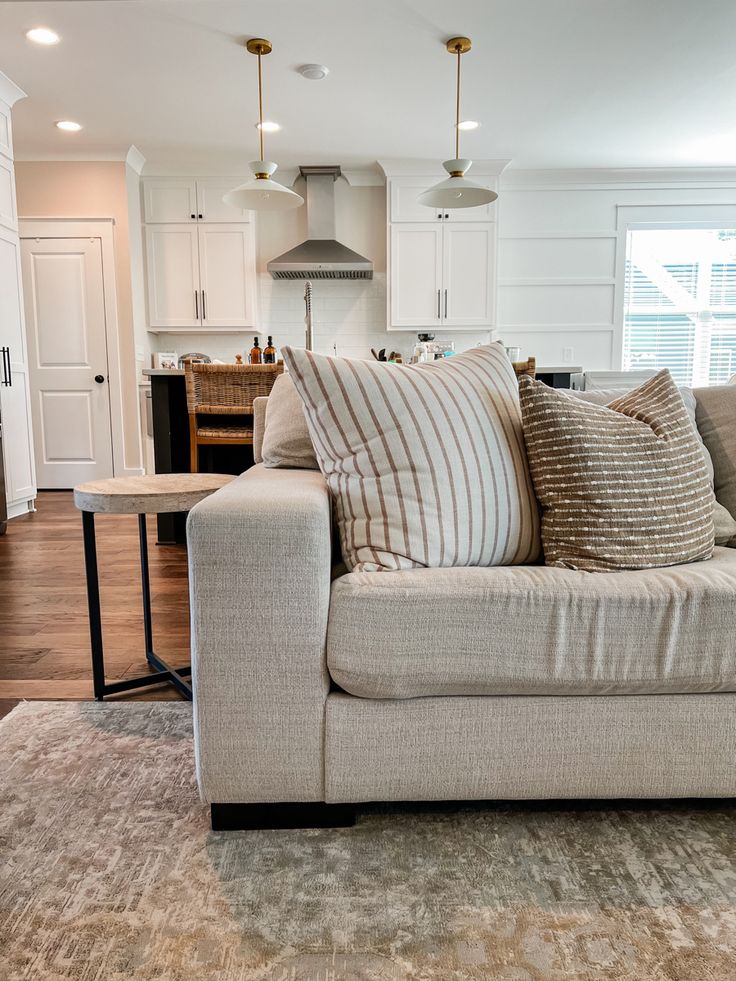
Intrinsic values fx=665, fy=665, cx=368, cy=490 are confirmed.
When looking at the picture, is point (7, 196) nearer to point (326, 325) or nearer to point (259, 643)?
point (326, 325)

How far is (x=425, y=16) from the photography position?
11.0 ft

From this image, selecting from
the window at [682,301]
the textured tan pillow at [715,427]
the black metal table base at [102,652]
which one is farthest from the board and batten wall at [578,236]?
the black metal table base at [102,652]

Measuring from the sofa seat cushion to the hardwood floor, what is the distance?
2.91 ft

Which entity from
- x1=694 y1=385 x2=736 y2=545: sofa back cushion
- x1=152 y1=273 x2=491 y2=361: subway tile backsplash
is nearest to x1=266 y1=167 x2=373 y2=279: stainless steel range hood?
x1=152 y1=273 x2=491 y2=361: subway tile backsplash

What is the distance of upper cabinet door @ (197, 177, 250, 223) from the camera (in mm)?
5566

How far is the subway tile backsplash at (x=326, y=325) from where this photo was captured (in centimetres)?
586

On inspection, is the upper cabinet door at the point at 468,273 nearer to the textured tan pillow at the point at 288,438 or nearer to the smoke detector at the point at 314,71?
the smoke detector at the point at 314,71

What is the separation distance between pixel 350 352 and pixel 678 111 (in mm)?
2999

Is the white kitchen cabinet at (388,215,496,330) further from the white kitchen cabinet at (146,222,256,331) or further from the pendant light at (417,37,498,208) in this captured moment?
the pendant light at (417,37,498,208)

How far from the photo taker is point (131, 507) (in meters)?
1.46

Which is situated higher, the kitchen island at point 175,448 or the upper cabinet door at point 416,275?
the upper cabinet door at point 416,275

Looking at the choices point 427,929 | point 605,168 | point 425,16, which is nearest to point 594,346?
point 605,168

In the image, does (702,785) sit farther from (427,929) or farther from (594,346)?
(594,346)

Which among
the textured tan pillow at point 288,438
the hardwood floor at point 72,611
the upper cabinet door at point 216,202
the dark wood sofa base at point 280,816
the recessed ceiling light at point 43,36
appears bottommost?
the hardwood floor at point 72,611
